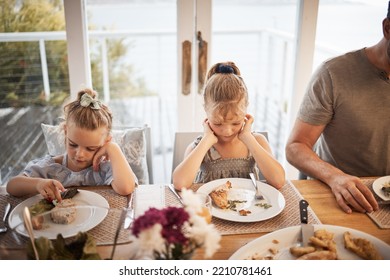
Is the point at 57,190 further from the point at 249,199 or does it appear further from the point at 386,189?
the point at 386,189

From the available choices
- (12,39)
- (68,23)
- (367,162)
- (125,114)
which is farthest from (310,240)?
(125,114)

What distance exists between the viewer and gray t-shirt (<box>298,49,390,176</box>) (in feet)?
4.63

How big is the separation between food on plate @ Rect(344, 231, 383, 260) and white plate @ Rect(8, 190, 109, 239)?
21.1 inches

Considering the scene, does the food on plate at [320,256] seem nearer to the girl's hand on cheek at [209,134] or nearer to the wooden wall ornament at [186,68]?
the girl's hand on cheek at [209,134]

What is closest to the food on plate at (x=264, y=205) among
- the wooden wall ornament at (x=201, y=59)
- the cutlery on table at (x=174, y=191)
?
the cutlery on table at (x=174, y=191)

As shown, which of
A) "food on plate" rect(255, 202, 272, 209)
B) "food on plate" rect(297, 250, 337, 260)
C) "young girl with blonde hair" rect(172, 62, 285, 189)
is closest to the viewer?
"food on plate" rect(297, 250, 337, 260)

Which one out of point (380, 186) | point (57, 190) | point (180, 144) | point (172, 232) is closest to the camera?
point (172, 232)

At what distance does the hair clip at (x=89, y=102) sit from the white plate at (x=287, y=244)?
2.28 ft

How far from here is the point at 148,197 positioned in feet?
3.59

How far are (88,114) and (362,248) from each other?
875mm

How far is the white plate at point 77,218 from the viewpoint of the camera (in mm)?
864

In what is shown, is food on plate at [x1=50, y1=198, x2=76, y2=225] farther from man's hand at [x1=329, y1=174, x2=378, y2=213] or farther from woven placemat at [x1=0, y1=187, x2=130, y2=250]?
man's hand at [x1=329, y1=174, x2=378, y2=213]

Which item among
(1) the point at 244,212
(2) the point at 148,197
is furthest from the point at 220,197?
(2) the point at 148,197

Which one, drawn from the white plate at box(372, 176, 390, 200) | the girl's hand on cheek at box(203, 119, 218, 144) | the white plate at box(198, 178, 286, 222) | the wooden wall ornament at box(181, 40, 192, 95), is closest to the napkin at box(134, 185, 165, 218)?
the white plate at box(198, 178, 286, 222)
